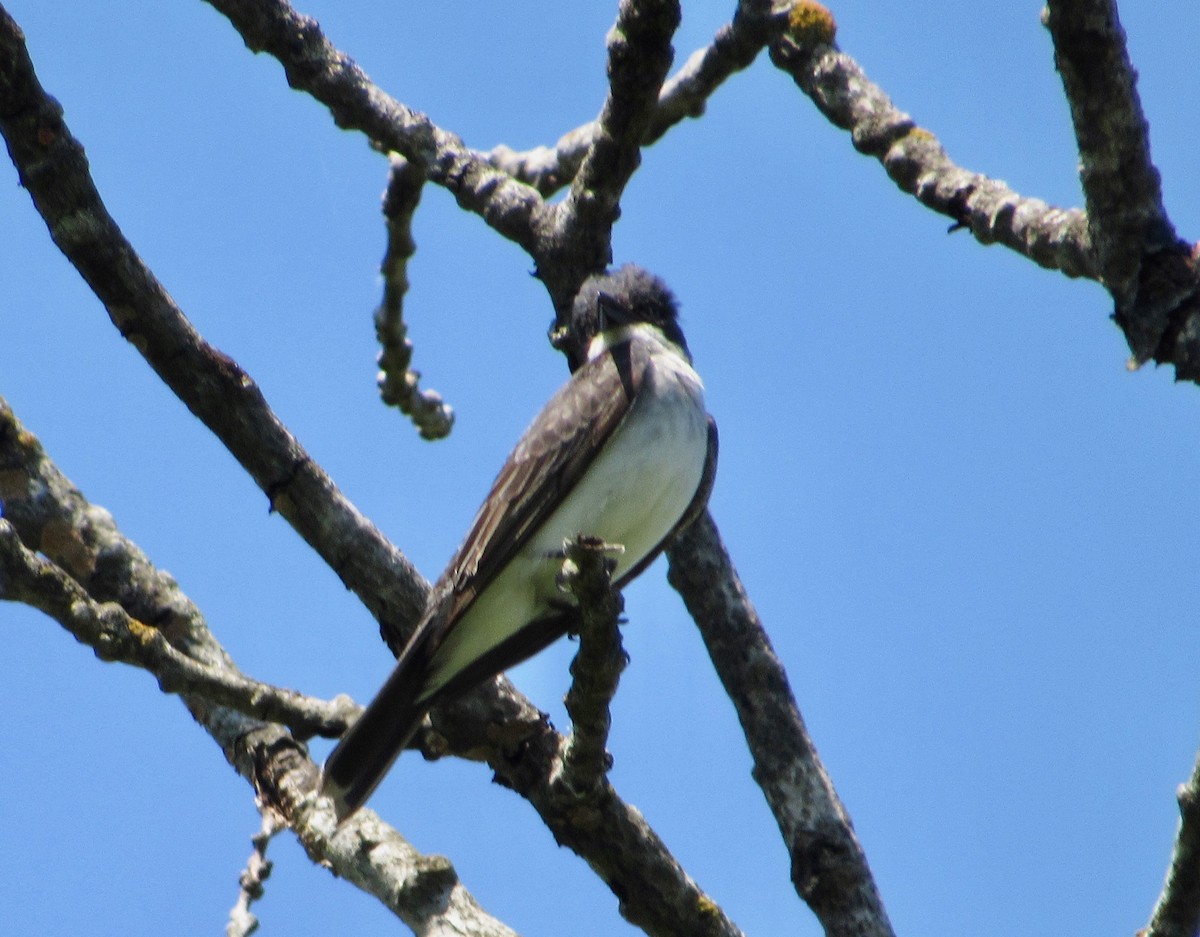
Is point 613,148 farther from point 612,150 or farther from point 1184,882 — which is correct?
point 1184,882

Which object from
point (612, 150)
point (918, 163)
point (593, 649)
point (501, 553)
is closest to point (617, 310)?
point (612, 150)

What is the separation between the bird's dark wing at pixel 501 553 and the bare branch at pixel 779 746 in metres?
0.55

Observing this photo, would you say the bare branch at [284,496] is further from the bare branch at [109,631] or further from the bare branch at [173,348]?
the bare branch at [109,631]

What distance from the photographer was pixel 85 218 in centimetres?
416

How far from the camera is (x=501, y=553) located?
477 centimetres

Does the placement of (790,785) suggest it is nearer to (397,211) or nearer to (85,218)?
(85,218)

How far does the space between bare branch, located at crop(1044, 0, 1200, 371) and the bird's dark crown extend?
8.23ft

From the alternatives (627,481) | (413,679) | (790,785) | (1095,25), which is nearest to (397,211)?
(627,481)

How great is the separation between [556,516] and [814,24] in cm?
219

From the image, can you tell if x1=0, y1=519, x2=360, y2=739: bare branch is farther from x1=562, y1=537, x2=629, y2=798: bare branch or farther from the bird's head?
the bird's head

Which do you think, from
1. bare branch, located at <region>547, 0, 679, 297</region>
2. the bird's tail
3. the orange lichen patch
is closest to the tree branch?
bare branch, located at <region>547, 0, 679, 297</region>

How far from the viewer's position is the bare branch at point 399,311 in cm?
688

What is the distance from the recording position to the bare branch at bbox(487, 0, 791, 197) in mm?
5656

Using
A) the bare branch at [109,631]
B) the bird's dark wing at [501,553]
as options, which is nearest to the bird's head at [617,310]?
the bird's dark wing at [501,553]
